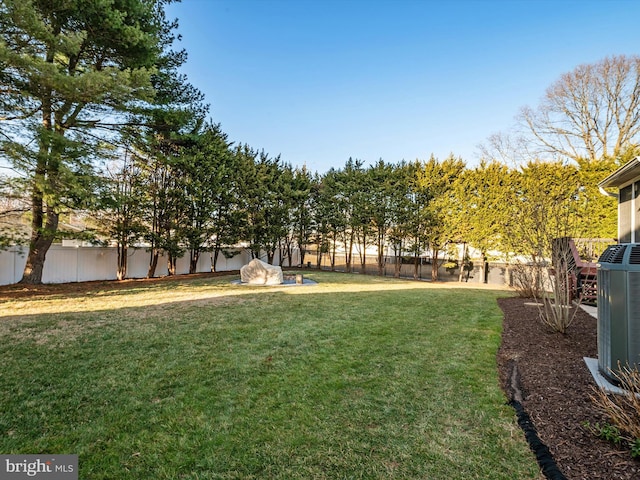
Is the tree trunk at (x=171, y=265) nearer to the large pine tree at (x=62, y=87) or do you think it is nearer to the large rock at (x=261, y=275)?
the large rock at (x=261, y=275)

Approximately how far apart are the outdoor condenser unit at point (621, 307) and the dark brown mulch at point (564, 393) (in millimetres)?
402

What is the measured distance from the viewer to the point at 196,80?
1148 centimetres

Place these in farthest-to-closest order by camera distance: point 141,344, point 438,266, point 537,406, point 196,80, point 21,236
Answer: point 438,266 → point 196,80 → point 21,236 → point 141,344 → point 537,406

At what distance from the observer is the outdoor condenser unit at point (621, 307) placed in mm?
2186

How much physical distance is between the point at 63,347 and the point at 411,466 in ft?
13.8

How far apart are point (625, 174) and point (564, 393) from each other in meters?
6.45

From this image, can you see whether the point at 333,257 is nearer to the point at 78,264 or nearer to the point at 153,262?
the point at 153,262

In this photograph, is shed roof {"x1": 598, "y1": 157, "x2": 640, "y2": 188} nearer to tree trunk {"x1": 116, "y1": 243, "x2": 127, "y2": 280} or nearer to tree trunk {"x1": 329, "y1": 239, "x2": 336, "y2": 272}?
tree trunk {"x1": 329, "y1": 239, "x2": 336, "y2": 272}

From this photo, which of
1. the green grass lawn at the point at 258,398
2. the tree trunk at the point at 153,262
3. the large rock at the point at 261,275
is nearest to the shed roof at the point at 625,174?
the green grass lawn at the point at 258,398

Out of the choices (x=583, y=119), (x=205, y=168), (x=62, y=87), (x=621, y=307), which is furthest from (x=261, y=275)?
(x=583, y=119)

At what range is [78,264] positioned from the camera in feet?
34.9

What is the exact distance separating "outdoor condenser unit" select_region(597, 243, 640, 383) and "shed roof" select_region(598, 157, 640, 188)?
16.0 feet

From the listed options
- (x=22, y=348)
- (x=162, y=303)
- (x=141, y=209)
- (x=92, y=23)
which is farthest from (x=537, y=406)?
(x=141, y=209)

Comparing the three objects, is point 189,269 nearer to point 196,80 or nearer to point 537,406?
point 196,80
